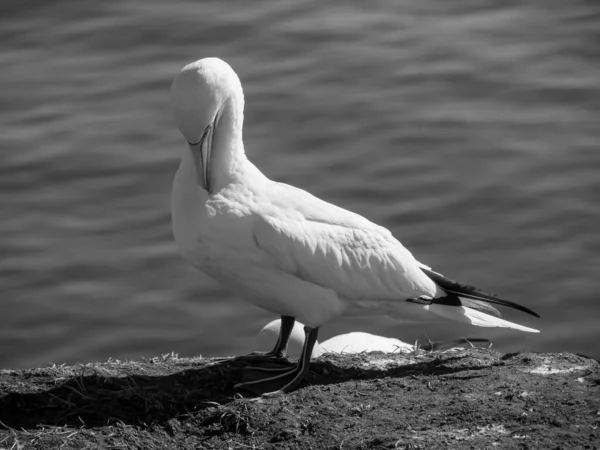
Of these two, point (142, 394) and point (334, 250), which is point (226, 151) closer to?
point (334, 250)

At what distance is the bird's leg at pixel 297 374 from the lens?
6.82 m

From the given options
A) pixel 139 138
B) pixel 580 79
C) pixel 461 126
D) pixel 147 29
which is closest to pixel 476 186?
pixel 461 126

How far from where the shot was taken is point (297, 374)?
22.8 ft

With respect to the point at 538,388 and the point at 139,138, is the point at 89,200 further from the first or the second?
the point at 538,388

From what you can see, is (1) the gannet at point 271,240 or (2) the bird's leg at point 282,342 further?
(2) the bird's leg at point 282,342

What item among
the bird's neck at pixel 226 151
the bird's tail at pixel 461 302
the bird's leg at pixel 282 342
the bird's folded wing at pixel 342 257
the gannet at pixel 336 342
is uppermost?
the bird's neck at pixel 226 151

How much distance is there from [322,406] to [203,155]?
1.61 meters

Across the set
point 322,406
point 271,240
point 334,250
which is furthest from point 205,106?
point 322,406

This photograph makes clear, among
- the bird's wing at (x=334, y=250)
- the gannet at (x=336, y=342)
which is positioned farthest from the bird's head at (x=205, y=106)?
the gannet at (x=336, y=342)

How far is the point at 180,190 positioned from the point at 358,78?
6.82 meters

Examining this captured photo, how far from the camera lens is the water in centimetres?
1052

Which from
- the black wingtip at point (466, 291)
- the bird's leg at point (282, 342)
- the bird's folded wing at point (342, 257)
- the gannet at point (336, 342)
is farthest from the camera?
the gannet at point (336, 342)

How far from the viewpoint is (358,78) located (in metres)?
13.2

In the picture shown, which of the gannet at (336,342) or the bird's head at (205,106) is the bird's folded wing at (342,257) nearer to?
the bird's head at (205,106)
